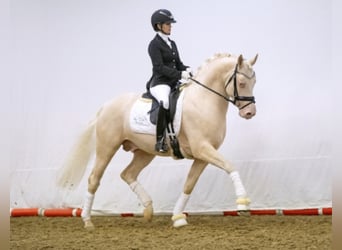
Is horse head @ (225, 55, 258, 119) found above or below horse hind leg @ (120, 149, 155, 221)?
above

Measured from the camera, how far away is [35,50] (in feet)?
18.8

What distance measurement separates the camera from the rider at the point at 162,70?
4.07 metres

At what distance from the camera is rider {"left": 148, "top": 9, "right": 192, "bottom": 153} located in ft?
13.4

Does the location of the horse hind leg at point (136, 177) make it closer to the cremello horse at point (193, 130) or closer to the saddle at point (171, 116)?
the cremello horse at point (193, 130)

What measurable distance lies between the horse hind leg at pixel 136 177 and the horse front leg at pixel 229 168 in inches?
27.1

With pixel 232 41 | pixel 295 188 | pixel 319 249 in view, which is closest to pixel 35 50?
pixel 232 41

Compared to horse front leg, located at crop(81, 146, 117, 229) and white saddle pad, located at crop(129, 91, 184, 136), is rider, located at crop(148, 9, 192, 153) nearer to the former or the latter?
white saddle pad, located at crop(129, 91, 184, 136)

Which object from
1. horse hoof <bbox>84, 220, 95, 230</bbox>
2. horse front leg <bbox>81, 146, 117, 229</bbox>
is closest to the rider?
horse front leg <bbox>81, 146, 117, 229</bbox>

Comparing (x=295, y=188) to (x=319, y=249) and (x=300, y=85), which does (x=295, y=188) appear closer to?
(x=300, y=85)

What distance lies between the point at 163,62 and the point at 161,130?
0.53 meters

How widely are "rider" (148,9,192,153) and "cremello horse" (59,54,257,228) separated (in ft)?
0.38

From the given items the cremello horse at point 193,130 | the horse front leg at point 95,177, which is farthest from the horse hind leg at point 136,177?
the horse front leg at point 95,177

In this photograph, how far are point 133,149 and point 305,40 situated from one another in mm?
1664

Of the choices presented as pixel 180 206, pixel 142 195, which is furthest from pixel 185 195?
pixel 142 195
